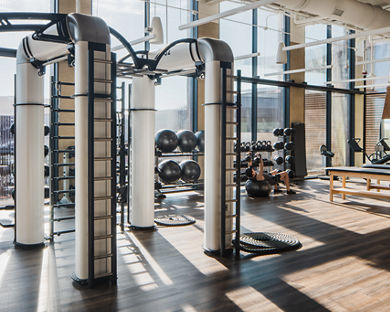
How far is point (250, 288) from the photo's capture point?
136 inches

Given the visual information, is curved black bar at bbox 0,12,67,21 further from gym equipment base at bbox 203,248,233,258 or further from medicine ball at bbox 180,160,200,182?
medicine ball at bbox 180,160,200,182

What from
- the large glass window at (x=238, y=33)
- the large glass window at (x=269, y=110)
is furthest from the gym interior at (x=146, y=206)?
the large glass window at (x=269, y=110)

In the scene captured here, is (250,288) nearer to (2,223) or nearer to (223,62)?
(223,62)

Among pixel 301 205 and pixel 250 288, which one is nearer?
pixel 250 288

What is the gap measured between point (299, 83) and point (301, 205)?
5.00 meters

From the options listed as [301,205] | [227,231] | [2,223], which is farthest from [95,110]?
[301,205]

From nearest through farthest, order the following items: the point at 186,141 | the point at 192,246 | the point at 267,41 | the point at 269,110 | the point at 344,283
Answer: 1. the point at 344,283
2. the point at 192,246
3. the point at 186,141
4. the point at 267,41
5. the point at 269,110

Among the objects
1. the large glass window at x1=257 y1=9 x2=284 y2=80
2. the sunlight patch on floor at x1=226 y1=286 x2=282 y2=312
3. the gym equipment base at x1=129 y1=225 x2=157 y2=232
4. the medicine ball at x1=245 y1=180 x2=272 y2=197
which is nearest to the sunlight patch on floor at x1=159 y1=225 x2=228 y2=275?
the gym equipment base at x1=129 y1=225 x2=157 y2=232

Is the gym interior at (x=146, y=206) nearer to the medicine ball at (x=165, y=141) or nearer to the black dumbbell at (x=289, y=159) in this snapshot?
the medicine ball at (x=165, y=141)

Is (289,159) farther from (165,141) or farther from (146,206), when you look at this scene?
(146,206)

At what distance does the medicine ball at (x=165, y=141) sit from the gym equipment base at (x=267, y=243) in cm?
297

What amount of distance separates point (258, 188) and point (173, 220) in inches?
110

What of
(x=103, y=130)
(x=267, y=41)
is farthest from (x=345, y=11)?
(x=103, y=130)

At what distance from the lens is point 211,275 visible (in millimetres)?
3766
